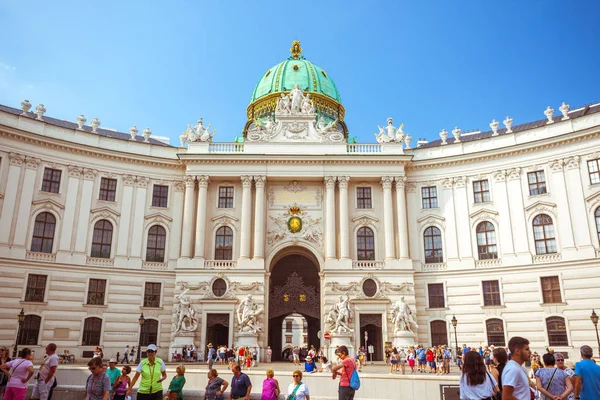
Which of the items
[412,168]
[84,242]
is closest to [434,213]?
[412,168]

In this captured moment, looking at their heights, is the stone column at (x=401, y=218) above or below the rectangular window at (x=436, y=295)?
above

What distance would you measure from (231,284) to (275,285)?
6791 millimetres

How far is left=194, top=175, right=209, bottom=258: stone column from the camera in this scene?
133 ft

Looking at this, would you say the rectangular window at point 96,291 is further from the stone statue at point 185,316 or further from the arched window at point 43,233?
the stone statue at point 185,316

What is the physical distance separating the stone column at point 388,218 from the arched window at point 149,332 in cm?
1979

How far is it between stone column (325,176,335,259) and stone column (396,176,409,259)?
5.63 meters

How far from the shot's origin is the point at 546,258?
37219 millimetres

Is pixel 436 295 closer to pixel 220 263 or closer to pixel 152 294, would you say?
pixel 220 263

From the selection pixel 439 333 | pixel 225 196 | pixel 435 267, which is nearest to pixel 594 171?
pixel 435 267

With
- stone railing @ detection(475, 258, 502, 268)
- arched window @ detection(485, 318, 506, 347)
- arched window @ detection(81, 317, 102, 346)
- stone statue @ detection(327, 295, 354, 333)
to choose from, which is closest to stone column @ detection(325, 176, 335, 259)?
stone statue @ detection(327, 295, 354, 333)

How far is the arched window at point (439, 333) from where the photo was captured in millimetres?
38875

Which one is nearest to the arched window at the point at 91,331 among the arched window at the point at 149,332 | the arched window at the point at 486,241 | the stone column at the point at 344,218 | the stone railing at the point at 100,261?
the arched window at the point at 149,332

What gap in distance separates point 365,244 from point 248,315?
11794 millimetres

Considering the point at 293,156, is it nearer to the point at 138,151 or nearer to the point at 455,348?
the point at 138,151
